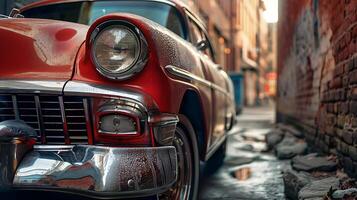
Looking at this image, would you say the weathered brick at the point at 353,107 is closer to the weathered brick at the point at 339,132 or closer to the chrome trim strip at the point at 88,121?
the weathered brick at the point at 339,132

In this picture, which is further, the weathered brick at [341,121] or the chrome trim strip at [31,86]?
the weathered brick at [341,121]

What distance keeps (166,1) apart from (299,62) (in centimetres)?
447

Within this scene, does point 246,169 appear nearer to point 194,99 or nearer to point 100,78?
point 194,99

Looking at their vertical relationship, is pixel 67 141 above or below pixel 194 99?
below

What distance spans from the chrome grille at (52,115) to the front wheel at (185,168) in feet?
2.13

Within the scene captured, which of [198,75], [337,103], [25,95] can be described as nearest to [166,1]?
[198,75]

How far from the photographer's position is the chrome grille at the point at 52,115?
2.06 metres

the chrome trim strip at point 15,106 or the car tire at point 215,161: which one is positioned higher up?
the chrome trim strip at point 15,106

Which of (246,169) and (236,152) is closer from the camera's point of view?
(246,169)

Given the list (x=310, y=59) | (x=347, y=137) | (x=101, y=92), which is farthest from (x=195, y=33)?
(x=310, y=59)

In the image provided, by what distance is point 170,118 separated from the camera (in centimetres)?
224

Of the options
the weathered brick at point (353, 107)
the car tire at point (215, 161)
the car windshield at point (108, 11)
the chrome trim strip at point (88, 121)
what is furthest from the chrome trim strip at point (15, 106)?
the car tire at point (215, 161)

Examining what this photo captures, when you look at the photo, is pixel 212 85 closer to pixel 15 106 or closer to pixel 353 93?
pixel 353 93

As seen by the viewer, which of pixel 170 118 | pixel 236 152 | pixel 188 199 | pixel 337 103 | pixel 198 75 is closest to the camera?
pixel 170 118
